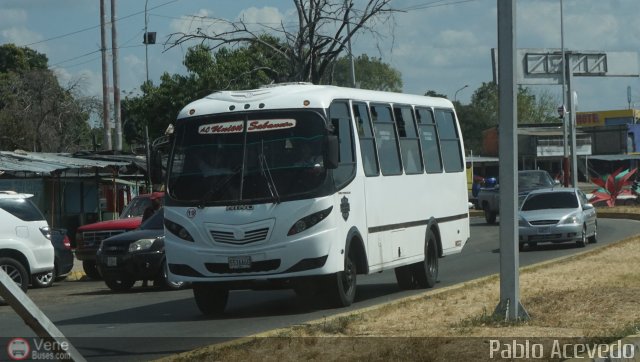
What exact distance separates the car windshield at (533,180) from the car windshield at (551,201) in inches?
342

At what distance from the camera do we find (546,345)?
380 inches

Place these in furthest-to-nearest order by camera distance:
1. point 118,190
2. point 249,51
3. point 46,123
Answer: point 46,123 → point 249,51 → point 118,190

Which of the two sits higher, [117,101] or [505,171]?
[117,101]

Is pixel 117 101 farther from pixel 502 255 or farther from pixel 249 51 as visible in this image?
pixel 502 255

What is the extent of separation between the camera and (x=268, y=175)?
47.4 ft

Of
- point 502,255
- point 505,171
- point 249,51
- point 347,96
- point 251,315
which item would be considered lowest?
point 251,315

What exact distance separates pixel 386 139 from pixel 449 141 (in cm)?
306

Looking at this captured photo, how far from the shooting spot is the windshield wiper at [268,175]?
14.3 meters

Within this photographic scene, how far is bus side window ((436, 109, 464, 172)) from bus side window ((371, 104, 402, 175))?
2.16 metres

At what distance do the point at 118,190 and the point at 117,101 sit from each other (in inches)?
201

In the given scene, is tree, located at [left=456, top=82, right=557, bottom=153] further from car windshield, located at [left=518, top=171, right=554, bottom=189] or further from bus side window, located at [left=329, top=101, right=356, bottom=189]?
bus side window, located at [left=329, top=101, right=356, bottom=189]

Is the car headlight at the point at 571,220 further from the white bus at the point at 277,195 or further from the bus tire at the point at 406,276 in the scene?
the white bus at the point at 277,195

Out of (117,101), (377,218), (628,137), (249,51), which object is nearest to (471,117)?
(628,137)

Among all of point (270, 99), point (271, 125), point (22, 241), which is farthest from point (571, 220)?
point (271, 125)
